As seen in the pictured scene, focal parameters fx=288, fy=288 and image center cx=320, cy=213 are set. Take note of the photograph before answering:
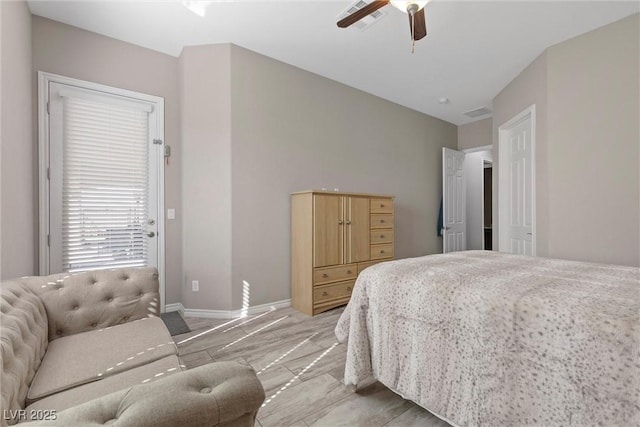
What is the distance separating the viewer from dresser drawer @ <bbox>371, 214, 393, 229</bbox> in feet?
11.9

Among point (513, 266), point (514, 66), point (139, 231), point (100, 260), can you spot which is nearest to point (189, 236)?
point (139, 231)

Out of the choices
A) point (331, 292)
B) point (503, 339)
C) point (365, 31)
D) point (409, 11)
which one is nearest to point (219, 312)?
point (331, 292)

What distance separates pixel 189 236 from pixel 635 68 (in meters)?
4.48

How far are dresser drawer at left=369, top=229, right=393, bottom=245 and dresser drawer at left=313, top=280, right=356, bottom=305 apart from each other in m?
0.61

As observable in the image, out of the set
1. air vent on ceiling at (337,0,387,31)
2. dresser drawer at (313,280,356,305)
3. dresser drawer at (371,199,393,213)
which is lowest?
dresser drawer at (313,280,356,305)

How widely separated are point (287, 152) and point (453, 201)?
3.41m

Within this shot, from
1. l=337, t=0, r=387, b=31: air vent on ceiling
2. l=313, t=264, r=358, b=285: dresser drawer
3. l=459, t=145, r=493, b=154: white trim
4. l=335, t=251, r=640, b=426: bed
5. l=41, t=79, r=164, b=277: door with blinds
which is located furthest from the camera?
l=459, t=145, r=493, b=154: white trim

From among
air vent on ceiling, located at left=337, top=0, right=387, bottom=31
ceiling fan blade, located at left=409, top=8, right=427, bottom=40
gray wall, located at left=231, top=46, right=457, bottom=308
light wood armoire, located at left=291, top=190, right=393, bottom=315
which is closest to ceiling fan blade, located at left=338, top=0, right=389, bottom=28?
ceiling fan blade, located at left=409, top=8, right=427, bottom=40

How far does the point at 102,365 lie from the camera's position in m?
1.32

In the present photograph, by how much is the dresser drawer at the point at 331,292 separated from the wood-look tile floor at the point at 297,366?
0.16 m

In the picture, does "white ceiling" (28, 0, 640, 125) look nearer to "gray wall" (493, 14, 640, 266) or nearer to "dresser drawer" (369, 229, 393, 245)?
"gray wall" (493, 14, 640, 266)

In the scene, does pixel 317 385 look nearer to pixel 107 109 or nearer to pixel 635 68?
pixel 107 109

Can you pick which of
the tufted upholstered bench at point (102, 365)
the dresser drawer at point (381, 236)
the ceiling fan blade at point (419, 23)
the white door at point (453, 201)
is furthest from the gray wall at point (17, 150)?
the white door at point (453, 201)

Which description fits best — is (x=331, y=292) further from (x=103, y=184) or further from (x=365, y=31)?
(x=365, y=31)
